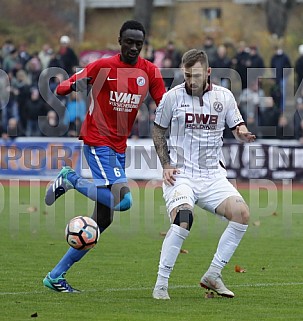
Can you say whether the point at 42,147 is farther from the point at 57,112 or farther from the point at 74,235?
the point at 74,235

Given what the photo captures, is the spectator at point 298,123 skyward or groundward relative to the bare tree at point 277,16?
groundward

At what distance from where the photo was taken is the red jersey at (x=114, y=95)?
33.0 ft

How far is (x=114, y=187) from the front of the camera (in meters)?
9.94

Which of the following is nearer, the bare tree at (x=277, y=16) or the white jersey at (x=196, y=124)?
the white jersey at (x=196, y=124)

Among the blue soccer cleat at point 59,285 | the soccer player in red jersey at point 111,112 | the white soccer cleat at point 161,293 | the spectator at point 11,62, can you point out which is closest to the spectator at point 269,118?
the spectator at point 11,62

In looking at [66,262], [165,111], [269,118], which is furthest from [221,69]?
[66,262]

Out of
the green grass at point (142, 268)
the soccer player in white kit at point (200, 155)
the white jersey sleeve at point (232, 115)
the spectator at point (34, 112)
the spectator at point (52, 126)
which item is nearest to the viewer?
the green grass at point (142, 268)

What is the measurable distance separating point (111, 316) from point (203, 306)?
98 centimetres

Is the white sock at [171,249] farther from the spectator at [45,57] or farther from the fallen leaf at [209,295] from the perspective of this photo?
the spectator at [45,57]

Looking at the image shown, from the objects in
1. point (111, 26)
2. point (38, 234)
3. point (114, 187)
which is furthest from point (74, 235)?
point (111, 26)

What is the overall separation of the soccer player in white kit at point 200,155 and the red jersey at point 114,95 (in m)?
0.71

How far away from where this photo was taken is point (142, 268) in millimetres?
11242

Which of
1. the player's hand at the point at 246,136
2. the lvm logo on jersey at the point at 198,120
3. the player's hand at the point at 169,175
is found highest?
the lvm logo on jersey at the point at 198,120

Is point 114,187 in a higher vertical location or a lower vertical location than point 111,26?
lower
